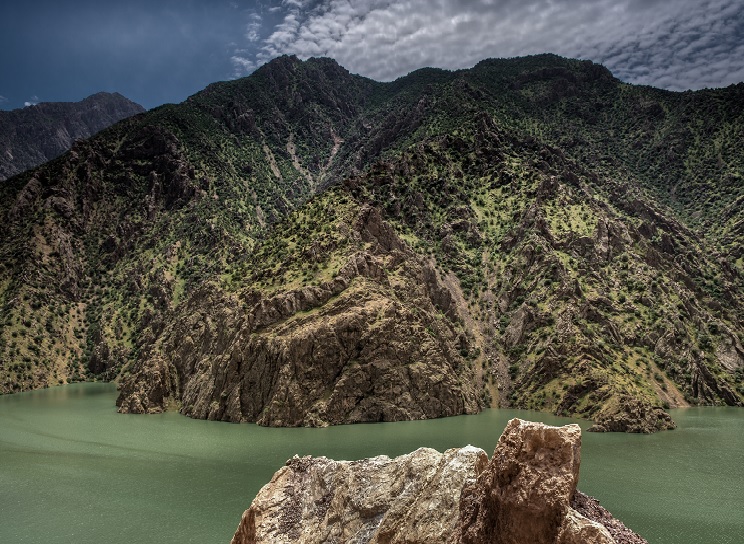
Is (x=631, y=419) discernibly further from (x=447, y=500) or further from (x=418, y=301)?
(x=447, y=500)

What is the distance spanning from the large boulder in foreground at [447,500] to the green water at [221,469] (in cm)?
2442

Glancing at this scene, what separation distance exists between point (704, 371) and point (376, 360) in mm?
61898

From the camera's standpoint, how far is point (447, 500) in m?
16.8

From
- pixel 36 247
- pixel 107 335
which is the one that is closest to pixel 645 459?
pixel 107 335

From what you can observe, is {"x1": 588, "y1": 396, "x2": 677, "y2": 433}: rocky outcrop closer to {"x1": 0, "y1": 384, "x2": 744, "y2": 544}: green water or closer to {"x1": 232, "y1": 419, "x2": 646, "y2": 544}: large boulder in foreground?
{"x1": 0, "y1": 384, "x2": 744, "y2": 544}: green water

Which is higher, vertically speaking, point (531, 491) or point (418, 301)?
point (418, 301)

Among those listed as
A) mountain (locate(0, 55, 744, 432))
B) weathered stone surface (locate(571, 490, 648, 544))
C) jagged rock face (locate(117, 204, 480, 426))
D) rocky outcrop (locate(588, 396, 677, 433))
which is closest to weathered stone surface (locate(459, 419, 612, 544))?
weathered stone surface (locate(571, 490, 648, 544))

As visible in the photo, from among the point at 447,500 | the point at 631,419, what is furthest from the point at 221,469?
the point at 631,419

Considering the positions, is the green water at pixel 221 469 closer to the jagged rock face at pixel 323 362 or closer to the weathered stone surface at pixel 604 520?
the jagged rock face at pixel 323 362

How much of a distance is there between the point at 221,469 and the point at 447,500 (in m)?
50.5

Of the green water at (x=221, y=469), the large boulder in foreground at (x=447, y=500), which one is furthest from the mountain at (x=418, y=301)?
the large boulder in foreground at (x=447, y=500)

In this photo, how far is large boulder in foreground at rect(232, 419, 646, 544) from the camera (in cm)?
1414

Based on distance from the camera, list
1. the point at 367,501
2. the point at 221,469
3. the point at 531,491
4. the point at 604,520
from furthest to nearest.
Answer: the point at 221,469 → the point at 367,501 → the point at 604,520 → the point at 531,491

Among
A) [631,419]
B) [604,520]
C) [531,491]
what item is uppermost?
[531,491]
